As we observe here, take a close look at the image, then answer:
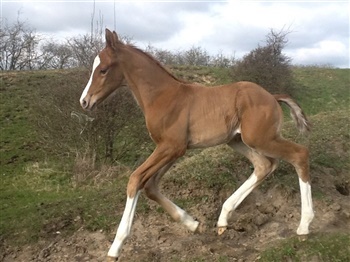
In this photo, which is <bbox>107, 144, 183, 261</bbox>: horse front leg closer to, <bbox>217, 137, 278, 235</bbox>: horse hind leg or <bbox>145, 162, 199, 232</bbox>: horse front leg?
<bbox>145, 162, 199, 232</bbox>: horse front leg

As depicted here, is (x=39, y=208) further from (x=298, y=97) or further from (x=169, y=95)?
(x=298, y=97)

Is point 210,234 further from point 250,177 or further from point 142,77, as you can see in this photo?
point 142,77

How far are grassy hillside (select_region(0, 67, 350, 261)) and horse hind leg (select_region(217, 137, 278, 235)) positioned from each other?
655 millimetres

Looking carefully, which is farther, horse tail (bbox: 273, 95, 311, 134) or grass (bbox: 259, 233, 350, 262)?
horse tail (bbox: 273, 95, 311, 134)

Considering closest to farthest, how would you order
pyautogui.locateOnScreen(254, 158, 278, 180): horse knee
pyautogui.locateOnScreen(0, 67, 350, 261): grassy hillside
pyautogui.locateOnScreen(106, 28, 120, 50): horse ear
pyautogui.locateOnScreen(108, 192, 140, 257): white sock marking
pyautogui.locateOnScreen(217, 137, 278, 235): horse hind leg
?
pyautogui.locateOnScreen(108, 192, 140, 257): white sock marking
pyautogui.locateOnScreen(106, 28, 120, 50): horse ear
pyautogui.locateOnScreen(217, 137, 278, 235): horse hind leg
pyautogui.locateOnScreen(254, 158, 278, 180): horse knee
pyautogui.locateOnScreen(0, 67, 350, 261): grassy hillside

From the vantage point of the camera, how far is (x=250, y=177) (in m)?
5.73

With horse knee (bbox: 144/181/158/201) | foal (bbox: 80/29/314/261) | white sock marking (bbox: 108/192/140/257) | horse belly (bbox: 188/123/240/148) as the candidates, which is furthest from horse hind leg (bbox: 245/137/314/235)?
white sock marking (bbox: 108/192/140/257)

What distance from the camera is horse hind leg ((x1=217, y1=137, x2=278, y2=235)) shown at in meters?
5.50

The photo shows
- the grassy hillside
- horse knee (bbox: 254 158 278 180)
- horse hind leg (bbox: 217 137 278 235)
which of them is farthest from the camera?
the grassy hillside

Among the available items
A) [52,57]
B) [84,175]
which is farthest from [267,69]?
[52,57]

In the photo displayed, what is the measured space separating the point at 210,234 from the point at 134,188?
1.75 m

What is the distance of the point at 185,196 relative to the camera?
711cm

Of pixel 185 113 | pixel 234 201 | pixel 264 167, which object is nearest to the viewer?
pixel 185 113

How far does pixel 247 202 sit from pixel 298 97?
20.0 m
